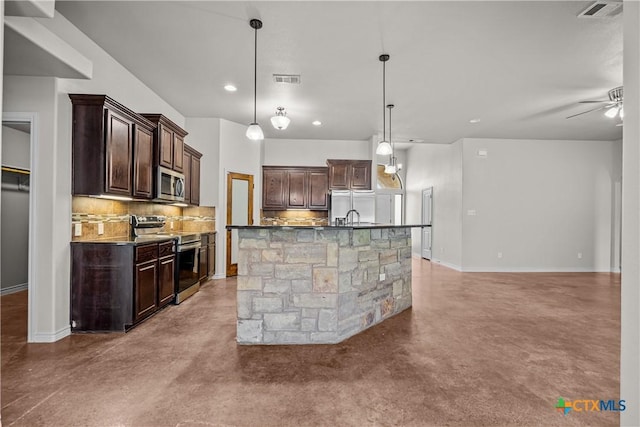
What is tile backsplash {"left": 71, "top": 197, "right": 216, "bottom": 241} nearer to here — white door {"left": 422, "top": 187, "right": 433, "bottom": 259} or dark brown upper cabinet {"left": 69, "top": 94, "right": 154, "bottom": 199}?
dark brown upper cabinet {"left": 69, "top": 94, "right": 154, "bottom": 199}

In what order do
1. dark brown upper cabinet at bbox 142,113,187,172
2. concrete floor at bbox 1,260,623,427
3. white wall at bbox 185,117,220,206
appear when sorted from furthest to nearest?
white wall at bbox 185,117,220,206, dark brown upper cabinet at bbox 142,113,187,172, concrete floor at bbox 1,260,623,427

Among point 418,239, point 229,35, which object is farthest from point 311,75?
point 418,239

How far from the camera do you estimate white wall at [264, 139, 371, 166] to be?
738 centimetres

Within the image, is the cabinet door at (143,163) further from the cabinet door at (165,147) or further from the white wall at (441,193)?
the white wall at (441,193)

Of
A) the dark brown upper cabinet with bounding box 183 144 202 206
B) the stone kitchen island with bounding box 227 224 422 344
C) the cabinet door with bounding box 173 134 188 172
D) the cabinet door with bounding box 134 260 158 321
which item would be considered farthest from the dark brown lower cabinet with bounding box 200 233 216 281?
the stone kitchen island with bounding box 227 224 422 344

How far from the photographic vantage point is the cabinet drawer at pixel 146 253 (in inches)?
128

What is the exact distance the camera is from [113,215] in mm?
3771

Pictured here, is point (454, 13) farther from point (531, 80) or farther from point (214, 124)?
point (214, 124)

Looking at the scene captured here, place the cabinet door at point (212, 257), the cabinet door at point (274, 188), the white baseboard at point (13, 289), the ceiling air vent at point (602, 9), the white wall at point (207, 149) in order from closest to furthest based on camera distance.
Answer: the ceiling air vent at point (602, 9) < the white baseboard at point (13, 289) < the cabinet door at point (212, 257) < the white wall at point (207, 149) < the cabinet door at point (274, 188)

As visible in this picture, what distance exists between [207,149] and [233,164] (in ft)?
1.81

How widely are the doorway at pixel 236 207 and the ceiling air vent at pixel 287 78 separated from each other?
251cm

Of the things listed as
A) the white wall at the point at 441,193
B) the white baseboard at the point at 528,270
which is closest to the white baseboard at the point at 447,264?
the white wall at the point at 441,193

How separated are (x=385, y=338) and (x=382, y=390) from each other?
36.9 inches

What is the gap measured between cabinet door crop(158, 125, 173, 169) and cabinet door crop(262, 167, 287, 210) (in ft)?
8.91
